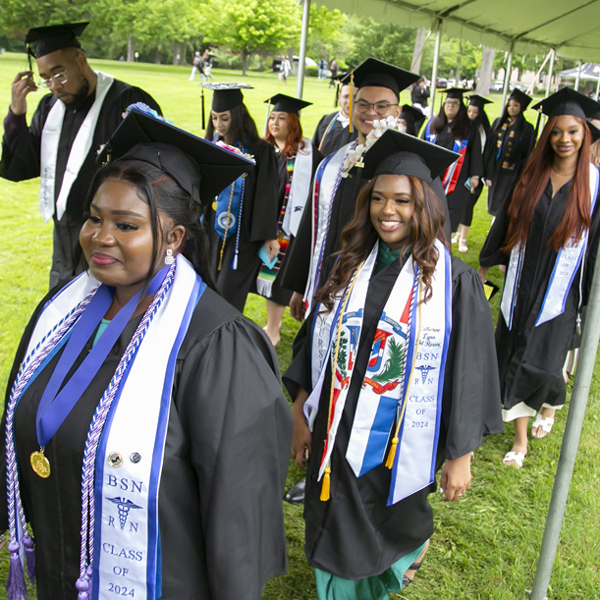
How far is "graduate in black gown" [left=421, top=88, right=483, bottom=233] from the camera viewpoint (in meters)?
8.23

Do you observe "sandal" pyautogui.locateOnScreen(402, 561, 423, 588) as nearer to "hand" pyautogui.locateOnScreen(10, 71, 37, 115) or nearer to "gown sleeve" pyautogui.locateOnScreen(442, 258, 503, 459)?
"gown sleeve" pyautogui.locateOnScreen(442, 258, 503, 459)

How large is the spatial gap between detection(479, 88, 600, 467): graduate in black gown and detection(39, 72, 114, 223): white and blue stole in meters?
2.52

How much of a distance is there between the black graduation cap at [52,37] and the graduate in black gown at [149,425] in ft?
6.53

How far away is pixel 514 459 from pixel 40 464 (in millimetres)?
3055

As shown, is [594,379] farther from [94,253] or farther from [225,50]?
[225,50]

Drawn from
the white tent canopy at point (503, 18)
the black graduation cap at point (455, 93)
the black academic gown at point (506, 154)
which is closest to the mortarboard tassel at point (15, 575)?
the white tent canopy at point (503, 18)

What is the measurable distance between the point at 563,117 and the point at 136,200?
3.03 metres

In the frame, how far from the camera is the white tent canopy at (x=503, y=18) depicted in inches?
228

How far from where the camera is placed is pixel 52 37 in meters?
3.46

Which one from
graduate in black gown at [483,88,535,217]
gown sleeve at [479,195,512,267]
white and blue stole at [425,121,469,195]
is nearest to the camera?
gown sleeve at [479,195,512,267]

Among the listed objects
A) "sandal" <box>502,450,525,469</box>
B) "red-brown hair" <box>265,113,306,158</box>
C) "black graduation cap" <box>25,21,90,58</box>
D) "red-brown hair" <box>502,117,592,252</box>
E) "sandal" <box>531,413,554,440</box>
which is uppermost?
"black graduation cap" <box>25,21,90,58</box>

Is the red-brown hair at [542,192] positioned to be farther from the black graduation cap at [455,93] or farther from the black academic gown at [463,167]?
the black graduation cap at [455,93]

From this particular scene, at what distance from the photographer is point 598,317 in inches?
94.8

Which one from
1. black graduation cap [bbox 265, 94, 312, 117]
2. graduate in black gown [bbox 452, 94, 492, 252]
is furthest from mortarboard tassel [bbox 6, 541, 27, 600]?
graduate in black gown [bbox 452, 94, 492, 252]
